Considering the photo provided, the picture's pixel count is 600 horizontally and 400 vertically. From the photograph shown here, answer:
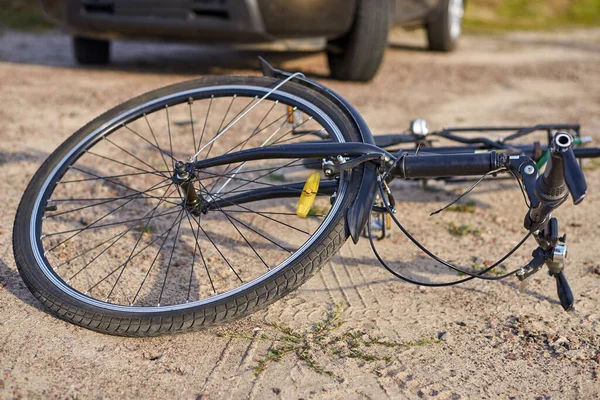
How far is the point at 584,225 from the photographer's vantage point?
12.0ft

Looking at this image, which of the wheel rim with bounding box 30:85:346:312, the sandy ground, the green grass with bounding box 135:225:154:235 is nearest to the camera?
the sandy ground

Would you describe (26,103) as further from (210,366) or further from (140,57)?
(210,366)

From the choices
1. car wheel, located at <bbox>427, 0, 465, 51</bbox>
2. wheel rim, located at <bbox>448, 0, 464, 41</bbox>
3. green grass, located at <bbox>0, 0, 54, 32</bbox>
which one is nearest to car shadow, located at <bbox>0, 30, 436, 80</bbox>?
green grass, located at <bbox>0, 0, 54, 32</bbox>

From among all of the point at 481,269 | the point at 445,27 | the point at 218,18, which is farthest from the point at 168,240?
the point at 445,27

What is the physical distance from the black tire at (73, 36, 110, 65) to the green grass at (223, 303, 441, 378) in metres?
5.14

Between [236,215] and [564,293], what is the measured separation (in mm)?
1566

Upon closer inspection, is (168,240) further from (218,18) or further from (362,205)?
(218,18)

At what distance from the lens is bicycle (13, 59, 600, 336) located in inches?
93.9

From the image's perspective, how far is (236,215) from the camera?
3617 mm

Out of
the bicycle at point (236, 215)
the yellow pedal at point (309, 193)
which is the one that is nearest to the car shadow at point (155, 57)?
the bicycle at point (236, 215)

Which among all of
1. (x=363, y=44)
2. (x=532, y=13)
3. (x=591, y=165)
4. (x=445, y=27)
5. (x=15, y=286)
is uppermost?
(x=532, y=13)

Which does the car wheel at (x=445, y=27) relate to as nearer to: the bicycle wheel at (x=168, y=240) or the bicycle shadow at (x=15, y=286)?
the bicycle wheel at (x=168, y=240)

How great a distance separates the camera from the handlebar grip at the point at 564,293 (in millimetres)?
2699

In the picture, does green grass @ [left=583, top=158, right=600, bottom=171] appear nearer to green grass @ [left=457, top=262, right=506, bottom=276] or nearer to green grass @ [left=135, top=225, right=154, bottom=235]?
green grass @ [left=457, top=262, right=506, bottom=276]
